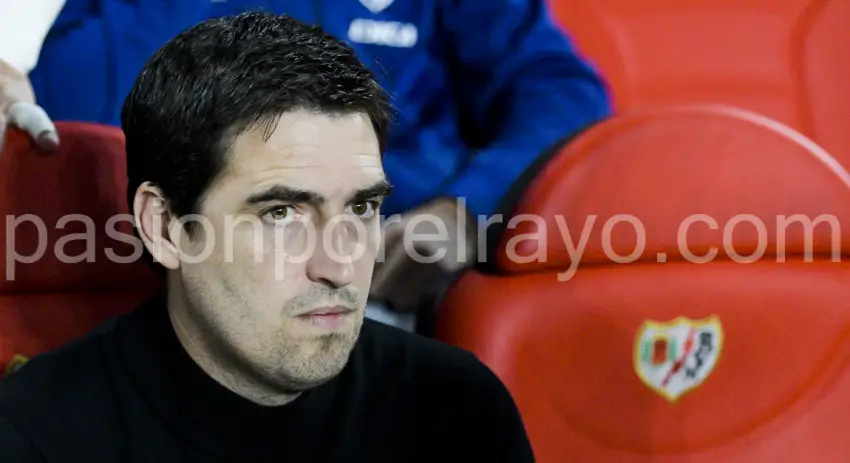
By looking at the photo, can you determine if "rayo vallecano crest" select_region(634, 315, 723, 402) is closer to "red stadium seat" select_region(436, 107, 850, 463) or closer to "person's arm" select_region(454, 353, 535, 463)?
"red stadium seat" select_region(436, 107, 850, 463)

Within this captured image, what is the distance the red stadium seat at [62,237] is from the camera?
744 millimetres

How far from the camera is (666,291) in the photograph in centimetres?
80

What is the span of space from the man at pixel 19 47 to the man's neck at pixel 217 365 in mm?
235

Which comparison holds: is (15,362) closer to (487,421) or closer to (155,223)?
(155,223)

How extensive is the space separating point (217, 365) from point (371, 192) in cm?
18

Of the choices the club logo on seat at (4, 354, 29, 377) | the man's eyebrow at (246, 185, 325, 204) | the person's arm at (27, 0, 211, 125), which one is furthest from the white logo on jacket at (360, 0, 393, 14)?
the club logo on seat at (4, 354, 29, 377)

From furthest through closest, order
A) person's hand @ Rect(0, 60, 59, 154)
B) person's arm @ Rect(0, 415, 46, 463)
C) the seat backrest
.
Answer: the seat backrest, person's hand @ Rect(0, 60, 59, 154), person's arm @ Rect(0, 415, 46, 463)

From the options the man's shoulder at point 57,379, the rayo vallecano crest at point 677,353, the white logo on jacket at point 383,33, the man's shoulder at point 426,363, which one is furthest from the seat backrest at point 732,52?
the man's shoulder at point 57,379

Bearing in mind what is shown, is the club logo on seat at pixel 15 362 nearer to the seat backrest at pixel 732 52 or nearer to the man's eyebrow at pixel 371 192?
the man's eyebrow at pixel 371 192

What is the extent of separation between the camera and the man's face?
628 mm

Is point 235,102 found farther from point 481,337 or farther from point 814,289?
point 814,289

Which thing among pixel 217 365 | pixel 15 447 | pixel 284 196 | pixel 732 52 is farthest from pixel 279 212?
pixel 732 52

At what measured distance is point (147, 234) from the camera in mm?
679

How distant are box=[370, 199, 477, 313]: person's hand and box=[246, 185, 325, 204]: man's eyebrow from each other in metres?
0.20
